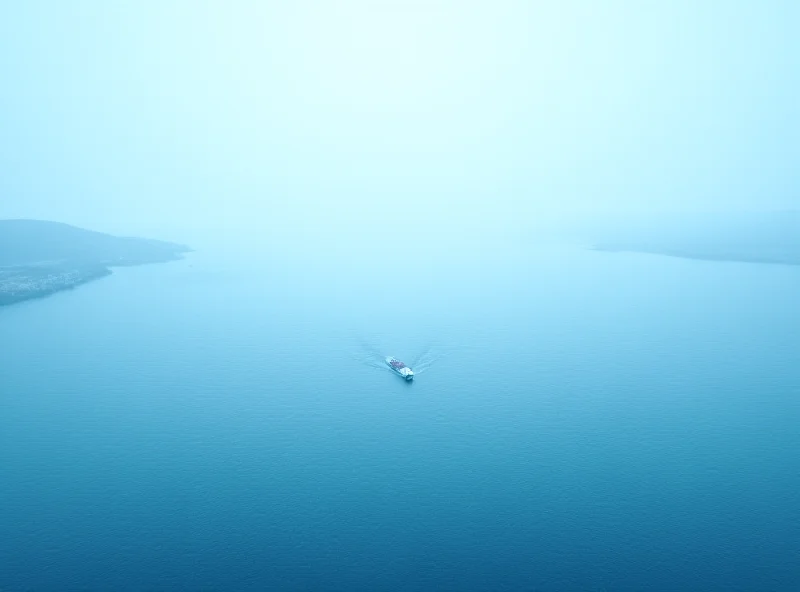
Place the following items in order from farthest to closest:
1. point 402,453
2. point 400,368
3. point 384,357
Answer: point 384,357 < point 400,368 < point 402,453

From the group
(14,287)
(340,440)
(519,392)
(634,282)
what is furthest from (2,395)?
(634,282)

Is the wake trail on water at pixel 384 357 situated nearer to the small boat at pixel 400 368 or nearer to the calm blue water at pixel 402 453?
the calm blue water at pixel 402 453

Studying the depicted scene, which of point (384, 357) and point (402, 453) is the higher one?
point (384, 357)

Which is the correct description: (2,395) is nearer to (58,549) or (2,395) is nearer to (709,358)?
(58,549)

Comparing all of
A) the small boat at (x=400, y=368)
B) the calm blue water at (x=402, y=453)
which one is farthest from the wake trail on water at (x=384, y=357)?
the small boat at (x=400, y=368)

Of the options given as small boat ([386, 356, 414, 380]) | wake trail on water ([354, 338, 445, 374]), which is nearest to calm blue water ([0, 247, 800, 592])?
wake trail on water ([354, 338, 445, 374])

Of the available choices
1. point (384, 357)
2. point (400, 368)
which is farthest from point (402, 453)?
point (384, 357)

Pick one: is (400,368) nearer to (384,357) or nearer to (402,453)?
(384,357)

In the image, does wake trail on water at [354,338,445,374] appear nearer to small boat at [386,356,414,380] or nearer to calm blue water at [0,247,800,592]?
calm blue water at [0,247,800,592]
